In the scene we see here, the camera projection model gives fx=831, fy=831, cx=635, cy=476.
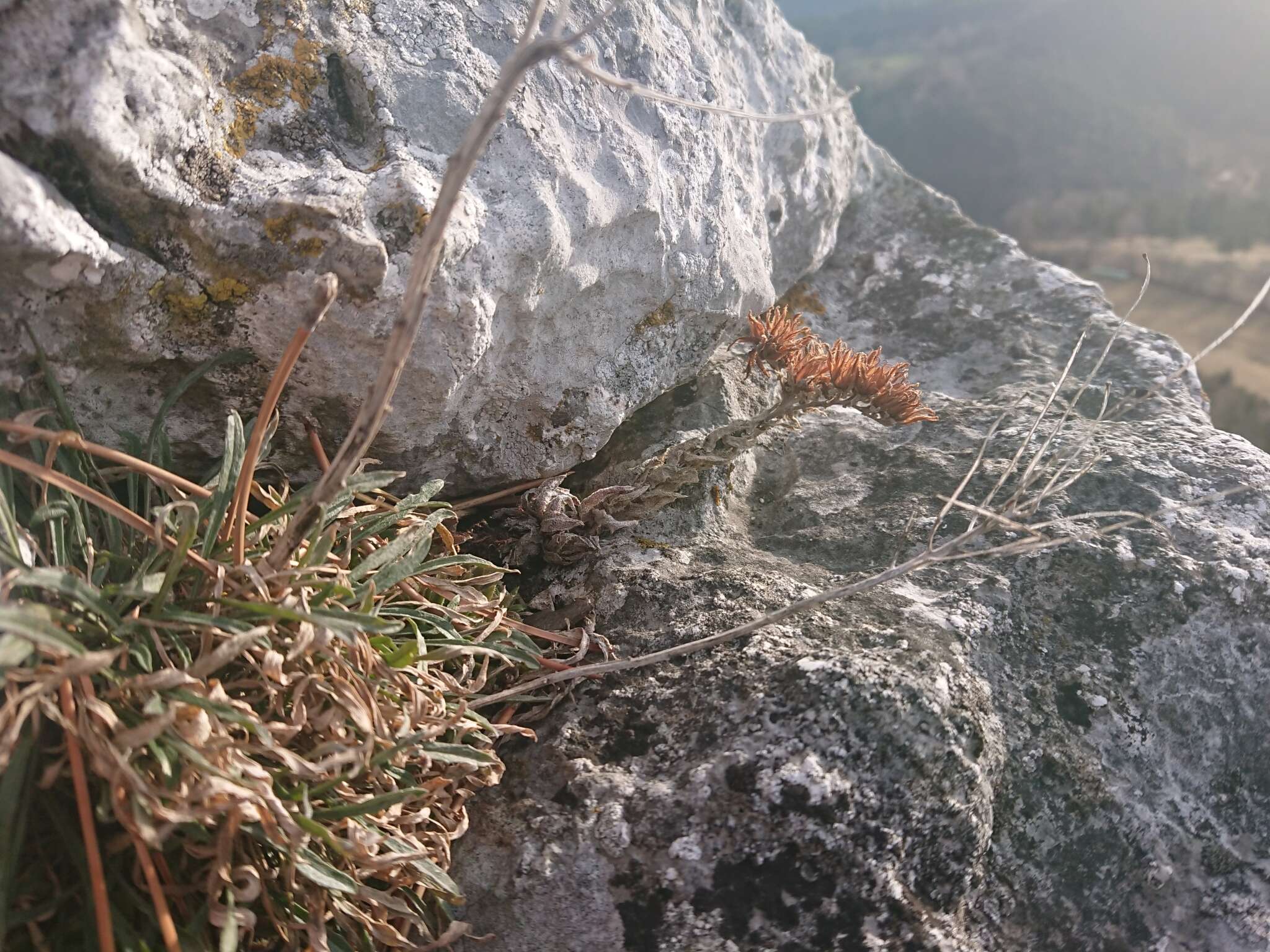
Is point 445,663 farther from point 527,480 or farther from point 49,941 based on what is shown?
point 49,941

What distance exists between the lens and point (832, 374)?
2.46 m

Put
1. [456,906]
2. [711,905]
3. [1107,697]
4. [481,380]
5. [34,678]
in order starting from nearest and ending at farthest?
1. [34,678]
2. [711,905]
3. [456,906]
4. [1107,697]
5. [481,380]

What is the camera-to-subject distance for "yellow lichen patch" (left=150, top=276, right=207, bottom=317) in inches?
67.0

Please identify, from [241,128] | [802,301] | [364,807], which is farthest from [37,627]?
[802,301]

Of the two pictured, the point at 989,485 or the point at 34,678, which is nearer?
the point at 34,678

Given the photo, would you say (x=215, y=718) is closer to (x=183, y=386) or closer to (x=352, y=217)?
(x=183, y=386)

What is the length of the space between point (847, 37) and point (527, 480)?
36918mm

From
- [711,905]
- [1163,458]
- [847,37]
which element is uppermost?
[847,37]

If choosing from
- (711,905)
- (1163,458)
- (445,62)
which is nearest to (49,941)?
(711,905)

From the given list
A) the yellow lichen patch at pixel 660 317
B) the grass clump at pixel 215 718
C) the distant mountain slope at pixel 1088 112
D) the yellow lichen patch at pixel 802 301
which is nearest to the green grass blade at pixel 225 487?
the grass clump at pixel 215 718

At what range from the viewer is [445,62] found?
2006mm

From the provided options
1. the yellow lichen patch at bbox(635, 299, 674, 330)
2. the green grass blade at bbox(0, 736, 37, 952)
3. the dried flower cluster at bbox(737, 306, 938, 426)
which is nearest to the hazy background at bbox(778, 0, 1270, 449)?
the dried flower cluster at bbox(737, 306, 938, 426)

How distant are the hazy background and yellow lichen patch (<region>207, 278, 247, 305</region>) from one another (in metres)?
10.1

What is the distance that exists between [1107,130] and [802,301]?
78.2 ft
